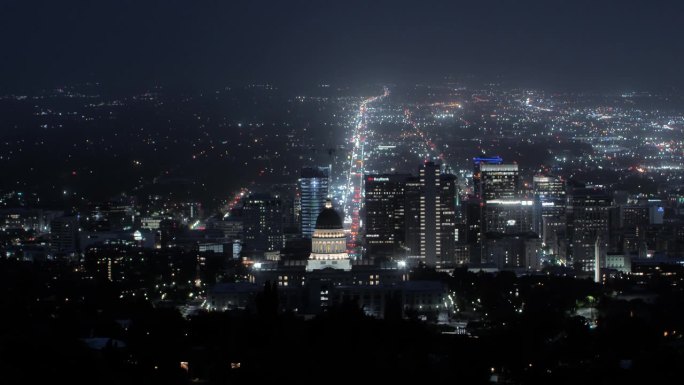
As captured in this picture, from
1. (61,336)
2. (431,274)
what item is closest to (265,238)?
(431,274)

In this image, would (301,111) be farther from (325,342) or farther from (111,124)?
(325,342)

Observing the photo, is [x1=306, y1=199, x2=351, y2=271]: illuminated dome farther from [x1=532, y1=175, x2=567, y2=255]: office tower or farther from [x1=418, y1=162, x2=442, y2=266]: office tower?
[x1=532, y1=175, x2=567, y2=255]: office tower

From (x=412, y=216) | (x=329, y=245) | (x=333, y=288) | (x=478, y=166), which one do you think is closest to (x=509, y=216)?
(x=478, y=166)

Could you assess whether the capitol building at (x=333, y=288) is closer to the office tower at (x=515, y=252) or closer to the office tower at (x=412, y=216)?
the office tower at (x=412, y=216)

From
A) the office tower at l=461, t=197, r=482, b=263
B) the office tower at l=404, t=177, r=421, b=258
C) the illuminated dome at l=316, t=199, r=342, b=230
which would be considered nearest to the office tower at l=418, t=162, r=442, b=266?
the office tower at l=404, t=177, r=421, b=258

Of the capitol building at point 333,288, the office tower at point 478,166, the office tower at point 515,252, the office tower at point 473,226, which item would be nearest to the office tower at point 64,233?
the capitol building at point 333,288

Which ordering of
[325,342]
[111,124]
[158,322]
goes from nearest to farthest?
[325,342]
[158,322]
[111,124]
